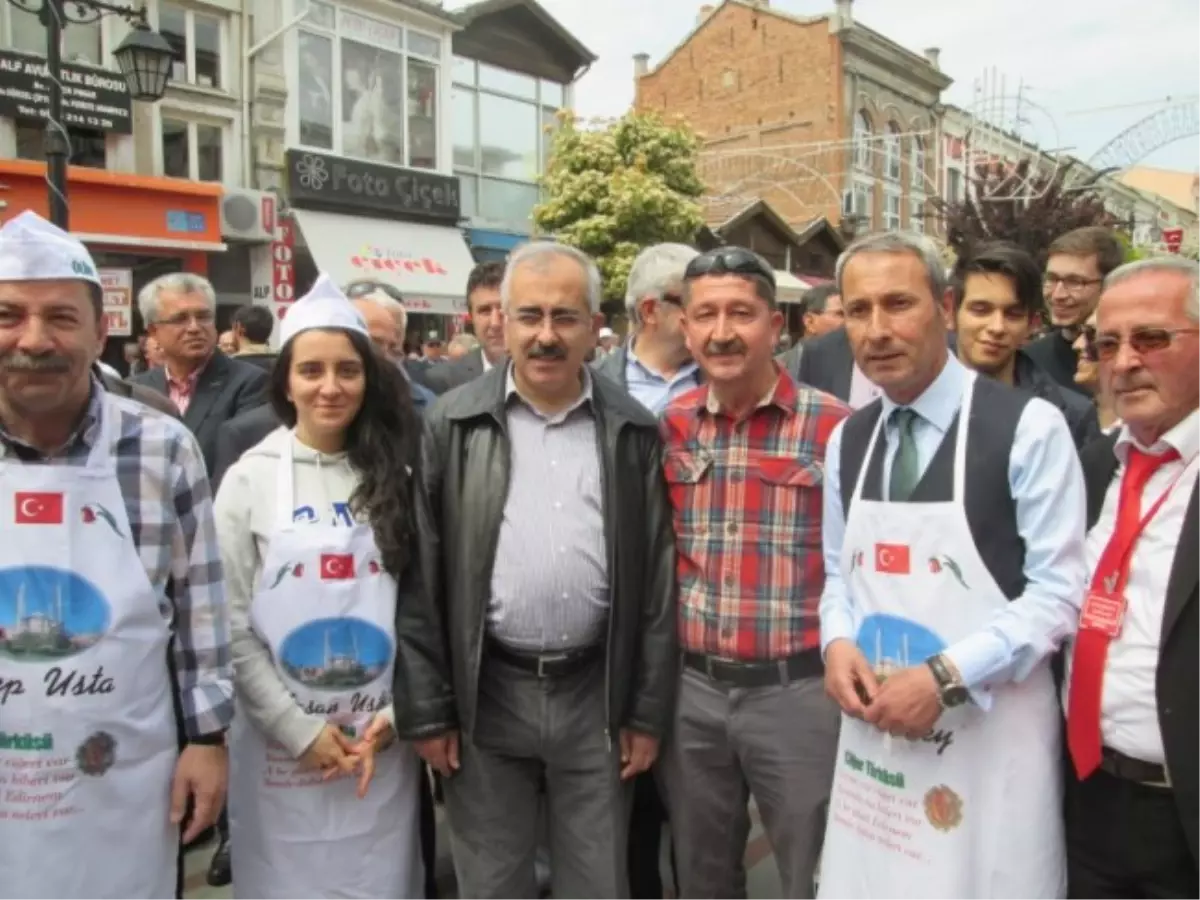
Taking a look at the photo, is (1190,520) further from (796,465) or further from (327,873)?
(327,873)

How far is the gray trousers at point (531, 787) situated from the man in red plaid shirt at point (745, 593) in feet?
0.77

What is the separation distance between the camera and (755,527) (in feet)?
8.81

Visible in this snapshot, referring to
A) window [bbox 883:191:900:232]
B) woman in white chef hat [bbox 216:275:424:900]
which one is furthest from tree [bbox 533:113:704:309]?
window [bbox 883:191:900:232]

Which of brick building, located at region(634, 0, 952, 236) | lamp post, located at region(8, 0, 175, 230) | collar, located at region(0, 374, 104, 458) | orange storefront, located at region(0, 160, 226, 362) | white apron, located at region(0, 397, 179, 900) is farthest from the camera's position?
brick building, located at region(634, 0, 952, 236)

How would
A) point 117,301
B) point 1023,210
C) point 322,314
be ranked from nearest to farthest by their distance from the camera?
point 322,314 → point 117,301 → point 1023,210

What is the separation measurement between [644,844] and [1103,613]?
6.43 ft

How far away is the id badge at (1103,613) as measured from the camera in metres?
2.06

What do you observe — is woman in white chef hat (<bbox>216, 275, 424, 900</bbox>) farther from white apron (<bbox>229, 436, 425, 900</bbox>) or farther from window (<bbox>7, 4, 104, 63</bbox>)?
window (<bbox>7, 4, 104, 63</bbox>)

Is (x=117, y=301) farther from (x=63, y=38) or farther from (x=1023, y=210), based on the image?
(x=1023, y=210)

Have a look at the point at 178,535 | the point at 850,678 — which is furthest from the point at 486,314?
the point at 850,678

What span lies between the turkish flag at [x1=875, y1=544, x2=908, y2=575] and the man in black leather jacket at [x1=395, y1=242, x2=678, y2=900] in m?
0.66

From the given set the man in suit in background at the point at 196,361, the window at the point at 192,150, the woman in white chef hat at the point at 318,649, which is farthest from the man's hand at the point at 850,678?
the window at the point at 192,150

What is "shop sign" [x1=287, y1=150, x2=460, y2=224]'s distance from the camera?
16.0m

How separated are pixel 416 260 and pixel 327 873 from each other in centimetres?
1541
